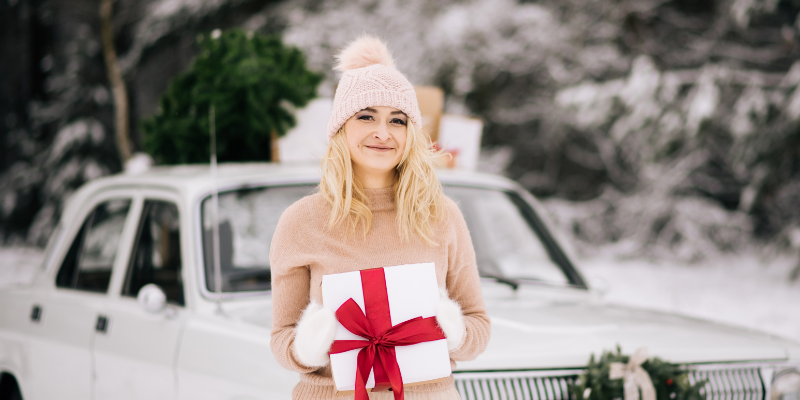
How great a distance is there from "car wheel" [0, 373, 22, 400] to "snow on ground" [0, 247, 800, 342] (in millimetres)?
4101

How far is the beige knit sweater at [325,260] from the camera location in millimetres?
1612

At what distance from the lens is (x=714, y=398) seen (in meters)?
2.38

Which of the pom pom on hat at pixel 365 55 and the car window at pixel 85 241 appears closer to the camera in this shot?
the pom pom on hat at pixel 365 55

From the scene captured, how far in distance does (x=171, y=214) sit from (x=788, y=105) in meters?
6.58

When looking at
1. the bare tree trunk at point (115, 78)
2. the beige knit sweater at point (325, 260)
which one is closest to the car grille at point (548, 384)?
the beige knit sweater at point (325, 260)

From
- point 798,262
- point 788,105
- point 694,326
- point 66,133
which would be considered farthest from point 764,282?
point 66,133

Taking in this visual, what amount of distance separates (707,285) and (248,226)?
7299 millimetres

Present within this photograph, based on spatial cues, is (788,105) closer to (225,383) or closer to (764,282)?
(764,282)

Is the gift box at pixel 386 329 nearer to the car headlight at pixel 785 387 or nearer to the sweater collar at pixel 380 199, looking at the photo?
the sweater collar at pixel 380 199

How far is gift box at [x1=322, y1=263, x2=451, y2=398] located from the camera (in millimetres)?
1498

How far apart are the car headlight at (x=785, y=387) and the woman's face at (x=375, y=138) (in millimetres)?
1805

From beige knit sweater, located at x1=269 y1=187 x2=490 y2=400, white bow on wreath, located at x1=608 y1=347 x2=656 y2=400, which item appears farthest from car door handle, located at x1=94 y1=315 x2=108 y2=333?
white bow on wreath, located at x1=608 y1=347 x2=656 y2=400

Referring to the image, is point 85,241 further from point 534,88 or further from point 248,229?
point 534,88

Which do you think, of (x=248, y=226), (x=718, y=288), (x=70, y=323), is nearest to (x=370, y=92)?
(x=248, y=226)
